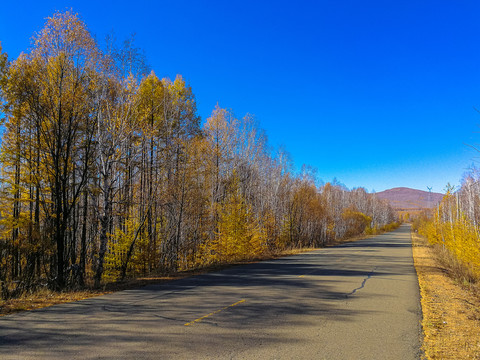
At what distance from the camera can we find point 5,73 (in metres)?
12.9

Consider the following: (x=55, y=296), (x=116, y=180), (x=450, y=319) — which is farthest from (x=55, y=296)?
(x=450, y=319)

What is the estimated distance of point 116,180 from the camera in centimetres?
1248

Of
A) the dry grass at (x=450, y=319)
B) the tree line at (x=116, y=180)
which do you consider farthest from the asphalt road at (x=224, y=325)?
the tree line at (x=116, y=180)

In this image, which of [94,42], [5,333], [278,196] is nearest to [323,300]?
[5,333]

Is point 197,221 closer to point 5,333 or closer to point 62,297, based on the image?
point 62,297

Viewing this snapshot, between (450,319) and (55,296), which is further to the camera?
(55,296)

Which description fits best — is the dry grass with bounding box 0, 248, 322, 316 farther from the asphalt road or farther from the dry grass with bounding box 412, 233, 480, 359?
the dry grass with bounding box 412, 233, 480, 359

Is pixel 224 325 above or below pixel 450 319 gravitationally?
above

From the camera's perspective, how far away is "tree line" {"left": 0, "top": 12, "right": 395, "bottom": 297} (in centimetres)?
1223

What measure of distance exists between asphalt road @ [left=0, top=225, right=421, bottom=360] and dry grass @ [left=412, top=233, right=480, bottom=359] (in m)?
0.29

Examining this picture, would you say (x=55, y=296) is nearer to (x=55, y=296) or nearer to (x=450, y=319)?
(x=55, y=296)

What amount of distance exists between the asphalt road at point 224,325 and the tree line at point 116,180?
4705 millimetres

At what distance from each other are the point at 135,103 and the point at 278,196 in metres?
23.4

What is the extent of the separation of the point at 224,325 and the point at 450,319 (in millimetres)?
5252
